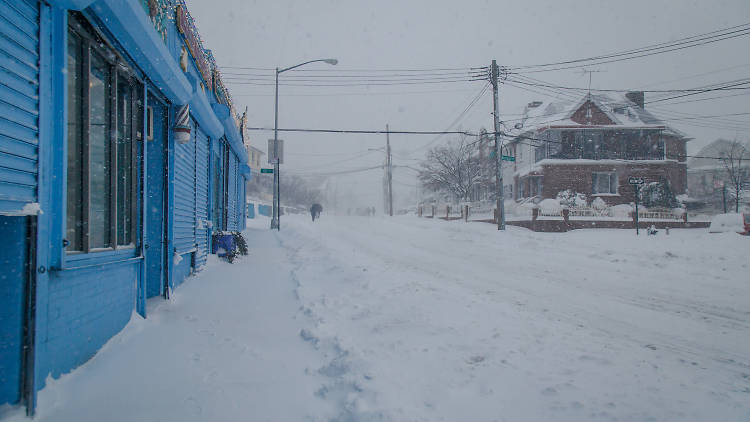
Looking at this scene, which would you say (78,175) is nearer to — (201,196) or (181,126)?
(181,126)

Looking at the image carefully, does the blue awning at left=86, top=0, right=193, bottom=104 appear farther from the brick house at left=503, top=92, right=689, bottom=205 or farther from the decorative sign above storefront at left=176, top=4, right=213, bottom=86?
the brick house at left=503, top=92, right=689, bottom=205

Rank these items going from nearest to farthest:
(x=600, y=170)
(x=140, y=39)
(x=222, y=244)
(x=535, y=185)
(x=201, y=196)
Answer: (x=140, y=39) → (x=201, y=196) → (x=222, y=244) → (x=600, y=170) → (x=535, y=185)

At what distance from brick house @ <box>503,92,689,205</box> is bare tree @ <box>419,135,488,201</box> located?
29.1ft

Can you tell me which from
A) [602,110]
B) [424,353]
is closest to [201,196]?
[424,353]

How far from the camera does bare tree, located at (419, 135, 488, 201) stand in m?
41.3

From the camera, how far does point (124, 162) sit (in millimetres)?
4605

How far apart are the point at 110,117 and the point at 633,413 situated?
17.5 feet

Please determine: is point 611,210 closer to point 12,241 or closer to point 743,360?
point 743,360

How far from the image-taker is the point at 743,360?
381 centimetres

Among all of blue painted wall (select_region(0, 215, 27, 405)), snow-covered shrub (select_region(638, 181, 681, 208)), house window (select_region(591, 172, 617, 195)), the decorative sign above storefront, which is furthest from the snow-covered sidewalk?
snow-covered shrub (select_region(638, 181, 681, 208))

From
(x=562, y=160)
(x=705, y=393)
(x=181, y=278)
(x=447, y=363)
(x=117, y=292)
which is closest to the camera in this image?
(x=705, y=393)

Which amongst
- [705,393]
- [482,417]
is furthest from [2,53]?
[705,393]

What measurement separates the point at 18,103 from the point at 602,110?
35.6m

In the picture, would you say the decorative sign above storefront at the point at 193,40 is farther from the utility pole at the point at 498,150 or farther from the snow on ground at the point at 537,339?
the utility pole at the point at 498,150
